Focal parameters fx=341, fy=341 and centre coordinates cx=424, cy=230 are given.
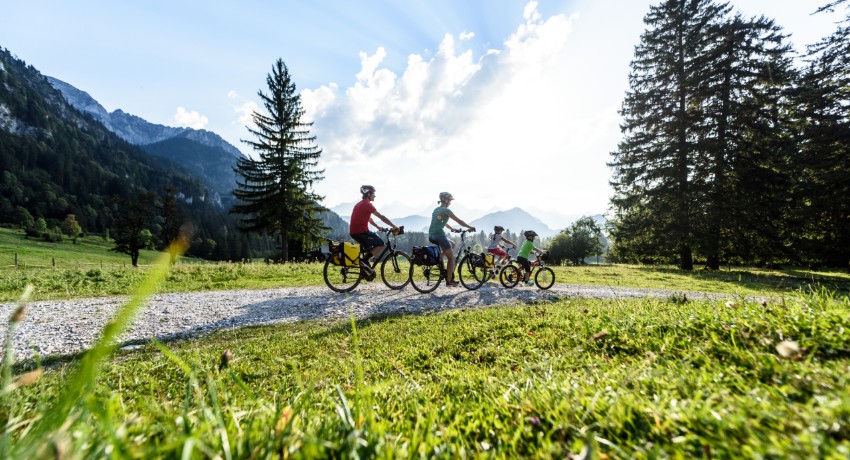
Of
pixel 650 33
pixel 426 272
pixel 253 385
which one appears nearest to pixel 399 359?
pixel 253 385

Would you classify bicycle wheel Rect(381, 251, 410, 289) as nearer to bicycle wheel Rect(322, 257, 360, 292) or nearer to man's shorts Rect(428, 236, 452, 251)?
bicycle wheel Rect(322, 257, 360, 292)

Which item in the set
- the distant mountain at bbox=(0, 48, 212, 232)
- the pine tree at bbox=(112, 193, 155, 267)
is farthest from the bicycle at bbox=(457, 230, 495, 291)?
the distant mountain at bbox=(0, 48, 212, 232)

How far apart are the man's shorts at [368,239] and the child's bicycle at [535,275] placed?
4844 mm

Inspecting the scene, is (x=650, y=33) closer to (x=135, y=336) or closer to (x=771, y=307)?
(x=771, y=307)

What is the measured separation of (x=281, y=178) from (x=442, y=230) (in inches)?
1015

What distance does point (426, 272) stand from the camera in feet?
35.9

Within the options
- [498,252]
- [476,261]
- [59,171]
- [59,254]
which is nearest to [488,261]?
[476,261]

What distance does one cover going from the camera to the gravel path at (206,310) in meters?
5.30

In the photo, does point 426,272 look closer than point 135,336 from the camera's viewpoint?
No

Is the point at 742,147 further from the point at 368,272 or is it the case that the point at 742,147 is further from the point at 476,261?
the point at 368,272

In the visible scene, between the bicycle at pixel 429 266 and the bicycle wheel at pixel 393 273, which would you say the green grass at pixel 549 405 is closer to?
the bicycle at pixel 429 266

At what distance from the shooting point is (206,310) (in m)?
7.30

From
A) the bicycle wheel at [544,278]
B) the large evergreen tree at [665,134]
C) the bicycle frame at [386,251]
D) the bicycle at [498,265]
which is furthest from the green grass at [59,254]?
the large evergreen tree at [665,134]

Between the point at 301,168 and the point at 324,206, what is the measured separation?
427 centimetres
